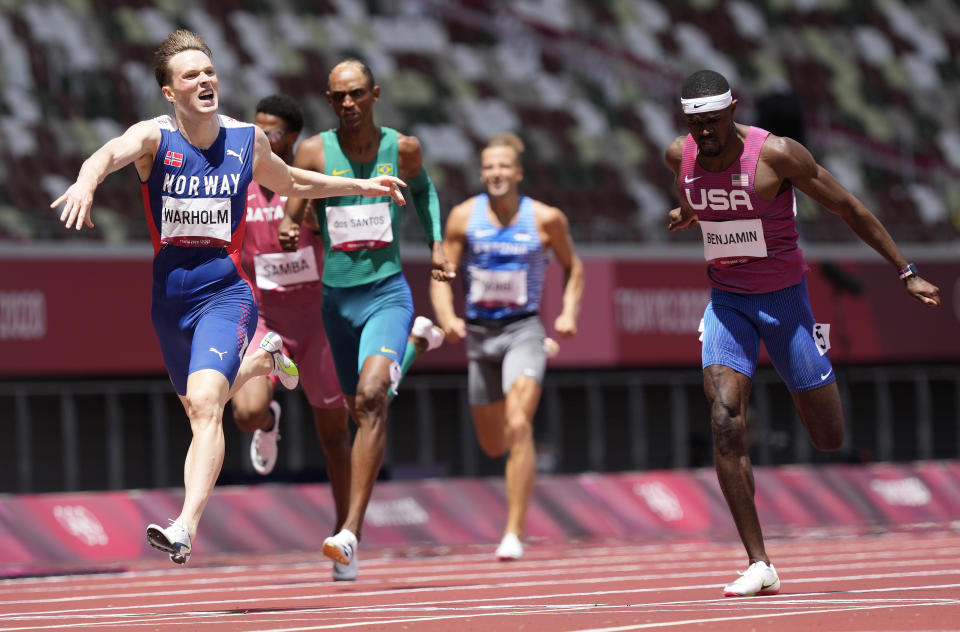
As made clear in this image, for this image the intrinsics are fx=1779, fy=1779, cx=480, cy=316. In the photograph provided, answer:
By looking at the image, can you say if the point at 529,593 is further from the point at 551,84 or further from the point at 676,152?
the point at 551,84

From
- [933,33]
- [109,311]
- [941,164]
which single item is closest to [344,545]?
[109,311]

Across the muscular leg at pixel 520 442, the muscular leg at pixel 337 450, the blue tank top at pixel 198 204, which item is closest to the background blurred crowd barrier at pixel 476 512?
the muscular leg at pixel 520 442

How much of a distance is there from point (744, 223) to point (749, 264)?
20 cm

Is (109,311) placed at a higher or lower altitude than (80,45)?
lower

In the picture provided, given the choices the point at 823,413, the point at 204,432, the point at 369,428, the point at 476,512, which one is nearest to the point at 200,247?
the point at 204,432

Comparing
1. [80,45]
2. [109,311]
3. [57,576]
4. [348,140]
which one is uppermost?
[80,45]

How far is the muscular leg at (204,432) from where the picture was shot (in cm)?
698

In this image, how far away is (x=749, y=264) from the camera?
7957 mm

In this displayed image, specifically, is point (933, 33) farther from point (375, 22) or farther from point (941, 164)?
point (375, 22)

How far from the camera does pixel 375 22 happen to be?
24.7 meters

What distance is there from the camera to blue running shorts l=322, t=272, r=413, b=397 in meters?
9.13

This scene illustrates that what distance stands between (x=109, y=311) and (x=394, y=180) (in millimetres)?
9976

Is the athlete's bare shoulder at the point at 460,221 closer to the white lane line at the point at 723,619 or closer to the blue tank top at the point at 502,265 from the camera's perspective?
Result: the blue tank top at the point at 502,265

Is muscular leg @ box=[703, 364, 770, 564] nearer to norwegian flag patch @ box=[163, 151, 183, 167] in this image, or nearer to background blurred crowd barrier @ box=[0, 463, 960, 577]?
norwegian flag patch @ box=[163, 151, 183, 167]
